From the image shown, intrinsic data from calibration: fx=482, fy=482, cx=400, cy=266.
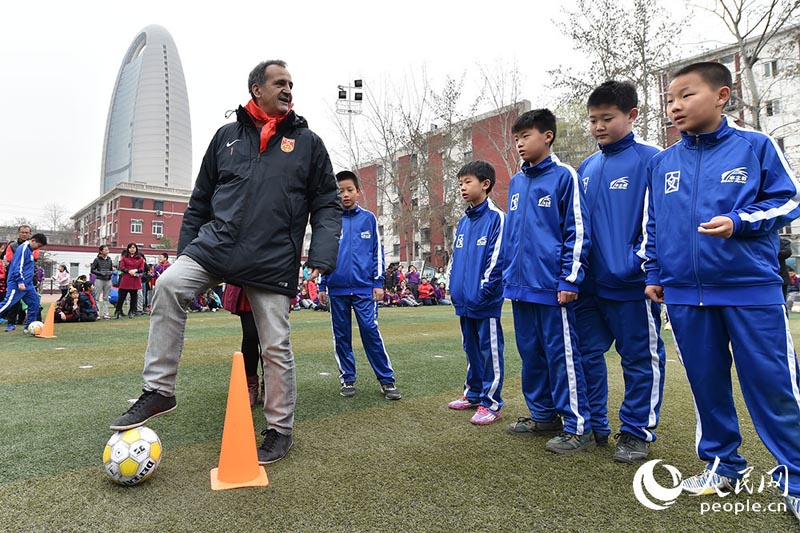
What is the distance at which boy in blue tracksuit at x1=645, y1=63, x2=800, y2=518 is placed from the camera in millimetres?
2049

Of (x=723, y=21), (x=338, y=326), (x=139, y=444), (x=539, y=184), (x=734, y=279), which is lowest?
(x=139, y=444)

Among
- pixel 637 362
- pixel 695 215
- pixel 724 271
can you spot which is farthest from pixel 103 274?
pixel 724 271

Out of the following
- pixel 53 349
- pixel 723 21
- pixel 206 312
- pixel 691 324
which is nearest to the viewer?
pixel 691 324

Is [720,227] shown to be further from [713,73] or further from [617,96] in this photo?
[617,96]

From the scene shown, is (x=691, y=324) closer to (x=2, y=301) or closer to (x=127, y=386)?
(x=127, y=386)

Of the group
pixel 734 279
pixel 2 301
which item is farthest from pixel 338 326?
pixel 2 301

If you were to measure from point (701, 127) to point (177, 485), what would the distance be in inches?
119

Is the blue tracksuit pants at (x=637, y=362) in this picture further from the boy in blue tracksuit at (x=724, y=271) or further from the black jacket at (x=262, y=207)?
the black jacket at (x=262, y=207)

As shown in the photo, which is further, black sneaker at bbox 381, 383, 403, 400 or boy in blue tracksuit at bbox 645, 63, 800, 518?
black sneaker at bbox 381, 383, 403, 400

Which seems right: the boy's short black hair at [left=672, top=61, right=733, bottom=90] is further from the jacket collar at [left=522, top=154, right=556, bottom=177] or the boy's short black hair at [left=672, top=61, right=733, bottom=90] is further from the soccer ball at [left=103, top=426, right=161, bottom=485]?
the soccer ball at [left=103, top=426, right=161, bottom=485]

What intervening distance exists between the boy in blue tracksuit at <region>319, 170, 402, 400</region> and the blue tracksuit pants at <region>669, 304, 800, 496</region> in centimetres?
243

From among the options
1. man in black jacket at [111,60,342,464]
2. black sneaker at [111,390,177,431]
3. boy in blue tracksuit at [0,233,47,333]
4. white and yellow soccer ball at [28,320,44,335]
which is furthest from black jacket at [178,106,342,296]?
boy in blue tracksuit at [0,233,47,333]

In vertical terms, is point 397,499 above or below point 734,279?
below

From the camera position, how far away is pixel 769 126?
101 ft
